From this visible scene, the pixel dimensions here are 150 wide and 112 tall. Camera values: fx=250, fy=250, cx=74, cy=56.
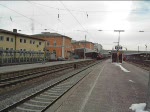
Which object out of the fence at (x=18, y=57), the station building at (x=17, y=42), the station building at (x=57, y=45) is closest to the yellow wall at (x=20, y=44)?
the station building at (x=17, y=42)

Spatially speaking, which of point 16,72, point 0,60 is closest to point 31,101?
point 16,72

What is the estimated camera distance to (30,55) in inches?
2071

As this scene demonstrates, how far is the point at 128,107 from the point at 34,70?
1939 centimetres

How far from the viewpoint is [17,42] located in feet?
183

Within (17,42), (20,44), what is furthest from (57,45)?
(17,42)

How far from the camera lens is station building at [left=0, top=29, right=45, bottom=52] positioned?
48.9m

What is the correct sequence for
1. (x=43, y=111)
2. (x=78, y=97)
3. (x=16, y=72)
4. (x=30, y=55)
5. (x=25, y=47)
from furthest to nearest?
(x=25, y=47)
(x=30, y=55)
(x=16, y=72)
(x=78, y=97)
(x=43, y=111)

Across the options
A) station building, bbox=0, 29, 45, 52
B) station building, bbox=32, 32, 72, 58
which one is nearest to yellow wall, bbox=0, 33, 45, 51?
station building, bbox=0, 29, 45, 52

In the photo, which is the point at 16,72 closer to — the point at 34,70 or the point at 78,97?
the point at 34,70

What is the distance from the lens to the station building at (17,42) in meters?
48.9

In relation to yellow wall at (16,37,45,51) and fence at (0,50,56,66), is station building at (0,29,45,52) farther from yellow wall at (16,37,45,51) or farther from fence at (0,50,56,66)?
fence at (0,50,56,66)

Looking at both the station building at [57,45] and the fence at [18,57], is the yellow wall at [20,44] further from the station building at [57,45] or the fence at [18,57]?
the station building at [57,45]

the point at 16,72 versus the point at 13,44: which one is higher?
the point at 13,44

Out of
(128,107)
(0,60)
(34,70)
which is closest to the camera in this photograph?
(128,107)
